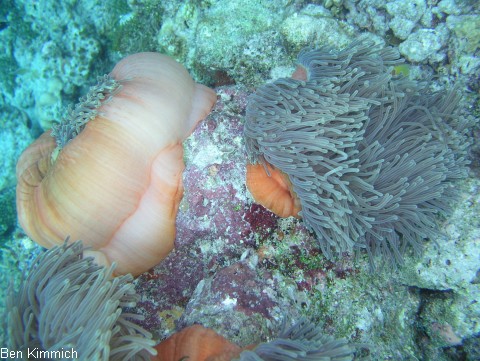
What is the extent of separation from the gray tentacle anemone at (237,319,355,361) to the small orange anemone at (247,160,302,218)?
1004 millimetres

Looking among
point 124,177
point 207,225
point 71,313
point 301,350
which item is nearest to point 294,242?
point 207,225

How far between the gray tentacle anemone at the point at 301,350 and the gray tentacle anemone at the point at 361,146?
735mm

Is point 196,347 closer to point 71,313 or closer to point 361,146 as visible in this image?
point 71,313

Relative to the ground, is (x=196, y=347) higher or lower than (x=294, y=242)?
lower

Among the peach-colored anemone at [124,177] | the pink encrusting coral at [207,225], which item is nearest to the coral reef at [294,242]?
the pink encrusting coral at [207,225]

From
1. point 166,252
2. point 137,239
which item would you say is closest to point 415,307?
point 166,252

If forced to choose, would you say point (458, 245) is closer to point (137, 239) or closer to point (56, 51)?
point (137, 239)

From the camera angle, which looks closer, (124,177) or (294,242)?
(124,177)

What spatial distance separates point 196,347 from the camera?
7.93ft

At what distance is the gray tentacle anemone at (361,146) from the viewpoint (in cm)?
267

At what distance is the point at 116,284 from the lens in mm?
2457

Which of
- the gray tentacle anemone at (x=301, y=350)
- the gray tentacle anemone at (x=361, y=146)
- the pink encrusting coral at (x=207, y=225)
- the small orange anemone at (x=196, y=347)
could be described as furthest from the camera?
the pink encrusting coral at (x=207, y=225)

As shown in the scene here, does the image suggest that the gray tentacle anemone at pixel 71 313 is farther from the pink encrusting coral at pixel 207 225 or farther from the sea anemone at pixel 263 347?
the pink encrusting coral at pixel 207 225

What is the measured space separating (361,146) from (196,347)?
6.57ft
